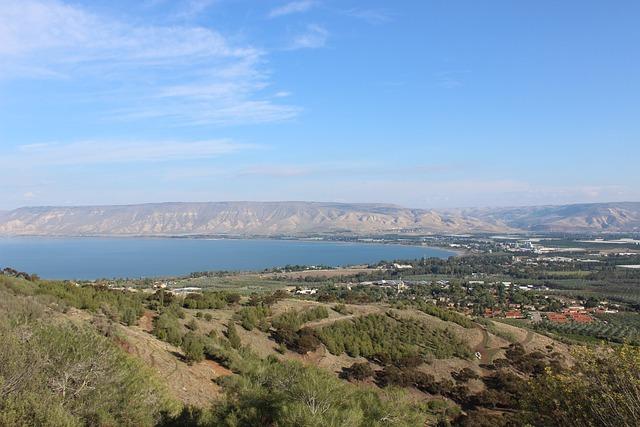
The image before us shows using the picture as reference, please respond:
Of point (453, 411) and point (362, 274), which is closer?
point (453, 411)

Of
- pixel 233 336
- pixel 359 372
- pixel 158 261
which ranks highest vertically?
pixel 233 336

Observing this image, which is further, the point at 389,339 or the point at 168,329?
the point at 389,339

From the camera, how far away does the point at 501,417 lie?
22.3m

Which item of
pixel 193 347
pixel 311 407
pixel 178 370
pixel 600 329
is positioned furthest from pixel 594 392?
pixel 600 329

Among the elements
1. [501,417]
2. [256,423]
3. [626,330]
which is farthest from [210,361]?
[626,330]

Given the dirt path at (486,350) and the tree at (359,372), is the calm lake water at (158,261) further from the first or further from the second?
the tree at (359,372)

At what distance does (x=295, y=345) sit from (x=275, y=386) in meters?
13.4

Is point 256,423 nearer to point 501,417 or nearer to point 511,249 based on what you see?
point 501,417

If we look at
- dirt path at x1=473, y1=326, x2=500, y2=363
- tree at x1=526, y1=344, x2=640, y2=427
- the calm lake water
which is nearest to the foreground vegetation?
tree at x1=526, y1=344, x2=640, y2=427

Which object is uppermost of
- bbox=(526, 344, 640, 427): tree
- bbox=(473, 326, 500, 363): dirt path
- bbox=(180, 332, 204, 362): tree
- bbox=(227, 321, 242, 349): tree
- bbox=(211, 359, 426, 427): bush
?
bbox=(526, 344, 640, 427): tree

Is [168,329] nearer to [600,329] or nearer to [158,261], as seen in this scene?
[600,329]

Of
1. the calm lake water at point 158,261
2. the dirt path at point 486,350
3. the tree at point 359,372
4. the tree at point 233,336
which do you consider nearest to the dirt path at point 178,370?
the tree at point 233,336

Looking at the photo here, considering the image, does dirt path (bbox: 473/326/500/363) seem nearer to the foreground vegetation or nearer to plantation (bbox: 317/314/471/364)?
the foreground vegetation

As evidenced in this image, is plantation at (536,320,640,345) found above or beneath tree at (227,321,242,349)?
beneath
